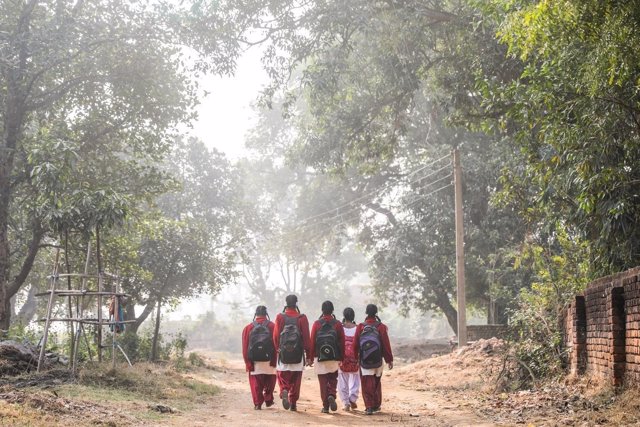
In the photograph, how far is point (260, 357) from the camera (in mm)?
10844

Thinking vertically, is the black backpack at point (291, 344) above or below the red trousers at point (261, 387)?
above

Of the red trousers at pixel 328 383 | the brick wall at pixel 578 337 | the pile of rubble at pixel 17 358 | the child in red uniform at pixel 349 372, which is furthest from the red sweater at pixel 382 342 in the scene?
the pile of rubble at pixel 17 358

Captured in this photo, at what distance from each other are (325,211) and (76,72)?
2181 centimetres

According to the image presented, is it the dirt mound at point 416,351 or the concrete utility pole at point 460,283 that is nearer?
the concrete utility pole at point 460,283

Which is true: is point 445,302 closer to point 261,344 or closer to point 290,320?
point 290,320

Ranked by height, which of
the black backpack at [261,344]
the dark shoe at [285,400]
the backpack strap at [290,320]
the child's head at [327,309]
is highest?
the child's head at [327,309]

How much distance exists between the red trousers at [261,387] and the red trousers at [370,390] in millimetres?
1500

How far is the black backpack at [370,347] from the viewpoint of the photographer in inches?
423

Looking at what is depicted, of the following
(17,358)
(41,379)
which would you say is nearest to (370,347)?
(41,379)

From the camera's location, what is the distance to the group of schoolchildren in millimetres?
10750

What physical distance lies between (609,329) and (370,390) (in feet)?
12.2

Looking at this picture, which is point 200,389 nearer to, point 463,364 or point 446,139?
point 463,364

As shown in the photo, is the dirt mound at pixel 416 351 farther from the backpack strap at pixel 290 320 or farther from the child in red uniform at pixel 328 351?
the backpack strap at pixel 290 320

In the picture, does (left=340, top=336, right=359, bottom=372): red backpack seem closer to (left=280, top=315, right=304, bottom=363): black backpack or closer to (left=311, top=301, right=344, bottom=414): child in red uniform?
(left=311, top=301, right=344, bottom=414): child in red uniform
